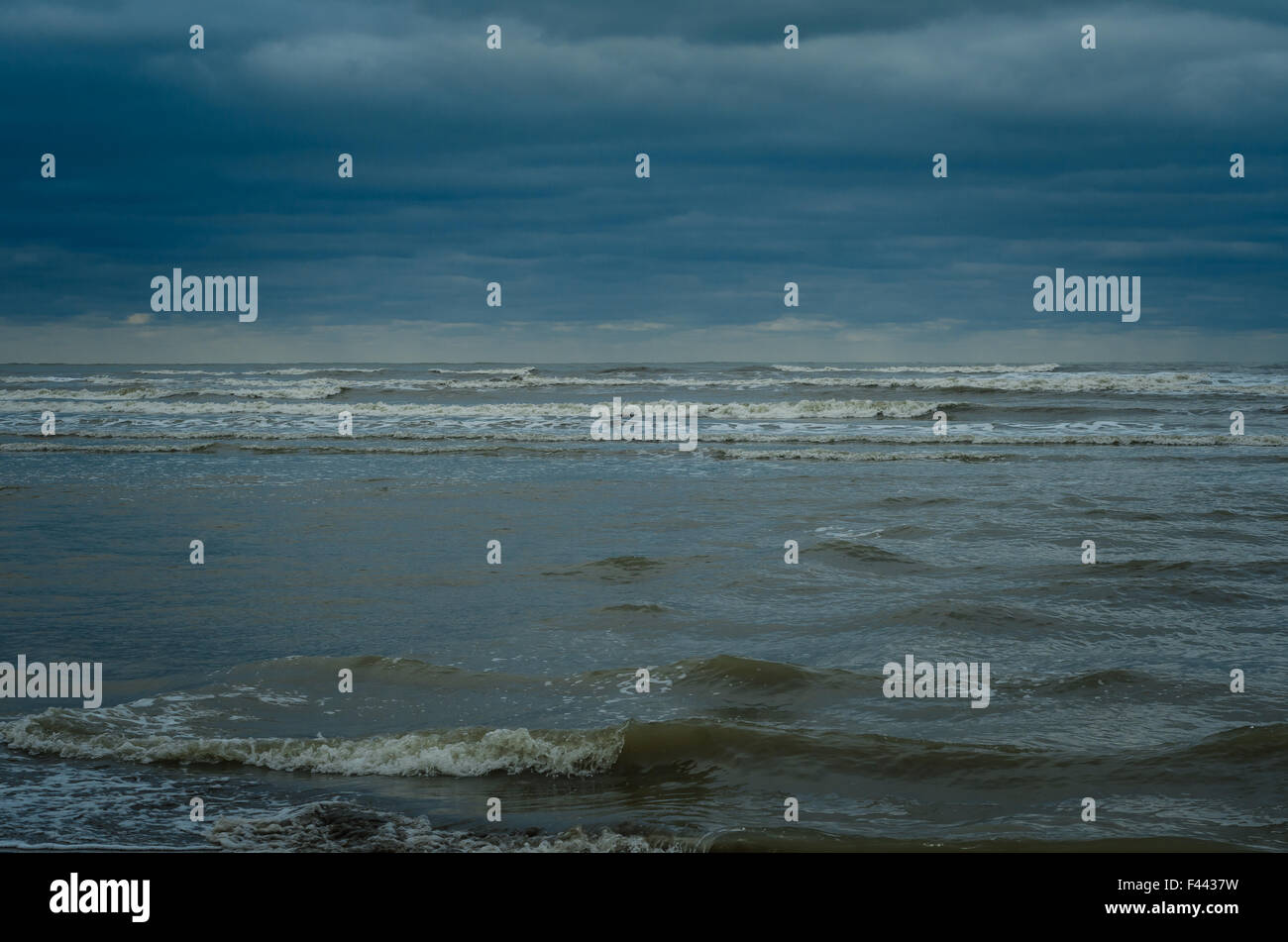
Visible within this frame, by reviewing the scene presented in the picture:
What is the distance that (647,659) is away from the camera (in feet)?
26.5

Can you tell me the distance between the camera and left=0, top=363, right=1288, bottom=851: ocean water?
5348 mm

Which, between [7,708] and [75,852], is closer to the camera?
[75,852]

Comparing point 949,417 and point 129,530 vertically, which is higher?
point 949,417

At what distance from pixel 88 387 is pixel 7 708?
5737cm

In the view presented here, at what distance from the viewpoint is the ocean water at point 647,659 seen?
535 centimetres

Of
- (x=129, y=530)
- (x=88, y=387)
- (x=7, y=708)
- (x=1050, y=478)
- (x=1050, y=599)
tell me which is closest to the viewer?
(x=7, y=708)

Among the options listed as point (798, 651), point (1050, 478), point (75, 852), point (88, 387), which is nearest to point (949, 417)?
point (1050, 478)

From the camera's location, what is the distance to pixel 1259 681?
7.21 metres
